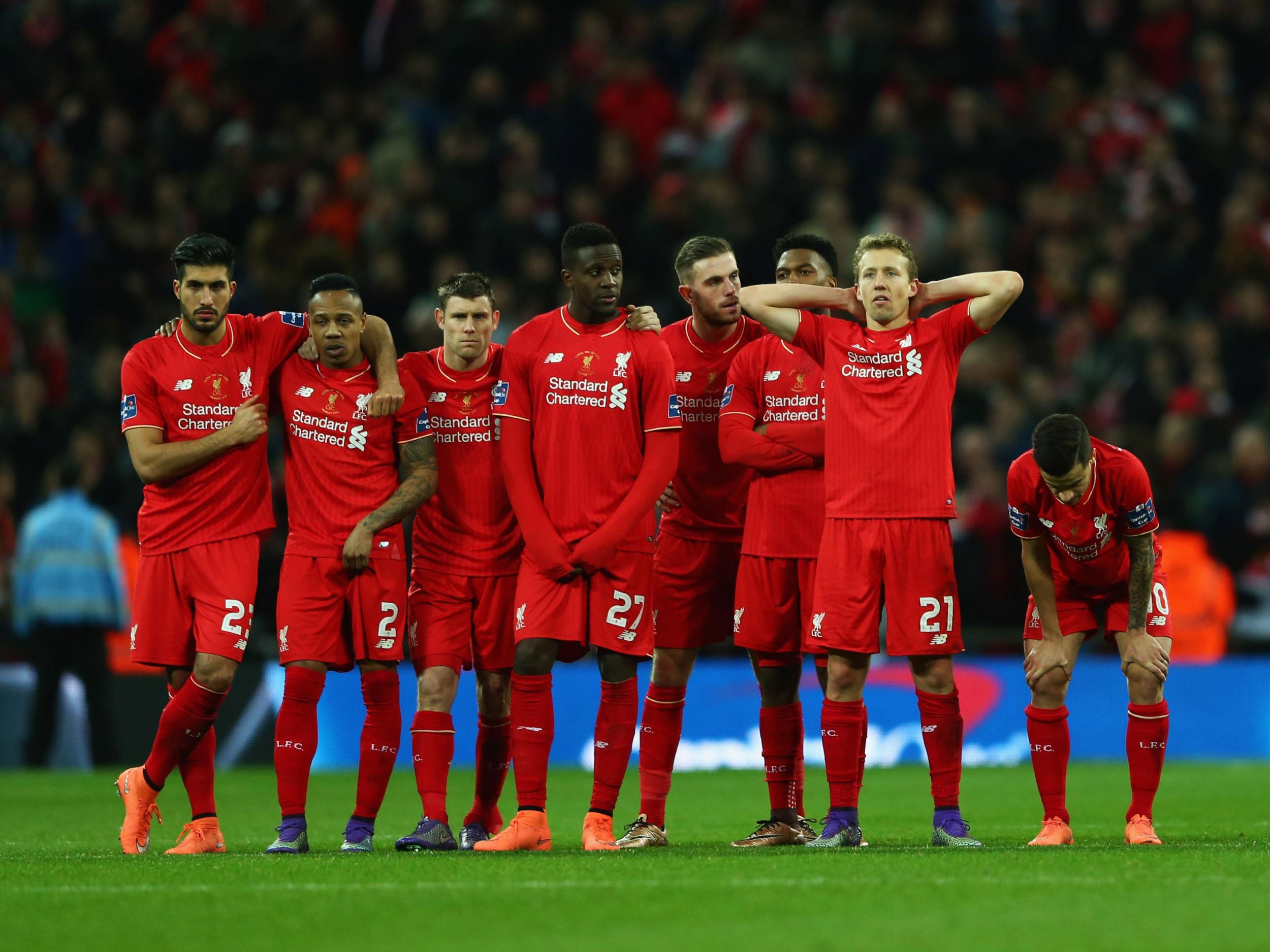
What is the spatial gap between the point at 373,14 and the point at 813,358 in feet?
44.4

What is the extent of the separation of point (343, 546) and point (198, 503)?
2.36ft

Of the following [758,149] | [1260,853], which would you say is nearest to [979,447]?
[758,149]

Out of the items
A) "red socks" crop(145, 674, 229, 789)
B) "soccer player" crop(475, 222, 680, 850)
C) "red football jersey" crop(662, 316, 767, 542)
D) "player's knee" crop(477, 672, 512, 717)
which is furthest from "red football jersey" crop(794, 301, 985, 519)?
"red socks" crop(145, 674, 229, 789)

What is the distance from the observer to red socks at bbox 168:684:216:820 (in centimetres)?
803

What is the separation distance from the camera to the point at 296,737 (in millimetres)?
7723

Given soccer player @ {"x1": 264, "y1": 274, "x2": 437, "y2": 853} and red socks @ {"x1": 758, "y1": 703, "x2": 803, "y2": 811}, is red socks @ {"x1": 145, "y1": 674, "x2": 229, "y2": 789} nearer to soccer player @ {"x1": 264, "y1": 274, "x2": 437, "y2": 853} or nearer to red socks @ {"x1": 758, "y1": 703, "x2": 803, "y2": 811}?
soccer player @ {"x1": 264, "y1": 274, "x2": 437, "y2": 853}

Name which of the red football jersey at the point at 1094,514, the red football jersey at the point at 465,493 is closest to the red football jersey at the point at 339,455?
A: the red football jersey at the point at 465,493

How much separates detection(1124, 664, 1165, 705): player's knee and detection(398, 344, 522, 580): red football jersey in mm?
2793

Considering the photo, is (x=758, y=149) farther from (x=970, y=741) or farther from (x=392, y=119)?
(x=970, y=741)

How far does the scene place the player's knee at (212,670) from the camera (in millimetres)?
7844

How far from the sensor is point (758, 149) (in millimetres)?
17719

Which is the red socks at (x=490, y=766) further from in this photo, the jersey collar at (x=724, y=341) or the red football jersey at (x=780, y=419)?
the jersey collar at (x=724, y=341)

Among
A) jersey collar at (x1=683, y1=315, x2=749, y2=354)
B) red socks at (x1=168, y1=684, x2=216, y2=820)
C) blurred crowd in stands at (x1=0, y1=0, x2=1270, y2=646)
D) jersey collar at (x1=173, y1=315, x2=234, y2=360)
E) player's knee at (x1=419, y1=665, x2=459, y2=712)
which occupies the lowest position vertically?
red socks at (x1=168, y1=684, x2=216, y2=820)

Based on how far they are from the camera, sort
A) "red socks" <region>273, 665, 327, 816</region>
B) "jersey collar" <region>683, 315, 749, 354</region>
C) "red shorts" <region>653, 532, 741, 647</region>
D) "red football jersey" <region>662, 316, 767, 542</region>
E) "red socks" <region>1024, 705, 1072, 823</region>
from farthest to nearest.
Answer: "jersey collar" <region>683, 315, 749, 354</region> < "red football jersey" <region>662, 316, 767, 542</region> < "red shorts" <region>653, 532, 741, 647</region> < "red socks" <region>1024, 705, 1072, 823</region> < "red socks" <region>273, 665, 327, 816</region>
